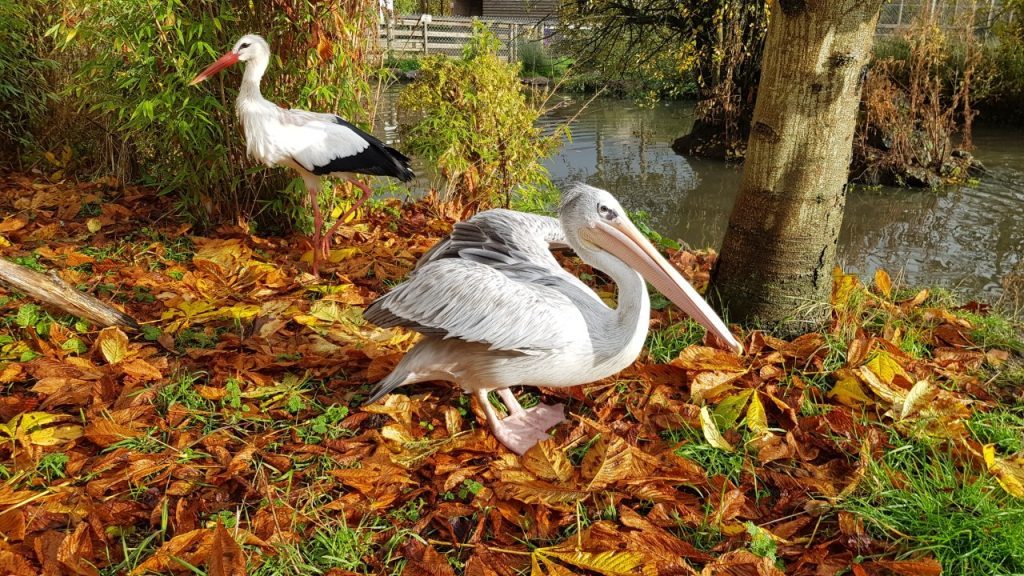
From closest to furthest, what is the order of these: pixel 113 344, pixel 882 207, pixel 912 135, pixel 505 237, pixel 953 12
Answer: pixel 505 237 → pixel 113 344 → pixel 882 207 → pixel 912 135 → pixel 953 12

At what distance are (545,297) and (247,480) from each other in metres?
1.16

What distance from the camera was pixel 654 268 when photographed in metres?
2.11

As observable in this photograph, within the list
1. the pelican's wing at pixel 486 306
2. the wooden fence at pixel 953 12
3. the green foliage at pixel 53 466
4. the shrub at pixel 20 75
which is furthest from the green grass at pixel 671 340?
the wooden fence at pixel 953 12

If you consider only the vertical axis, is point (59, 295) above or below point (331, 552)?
above

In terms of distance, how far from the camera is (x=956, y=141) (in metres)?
10.4

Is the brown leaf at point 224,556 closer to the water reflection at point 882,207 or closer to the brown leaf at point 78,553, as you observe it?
the brown leaf at point 78,553

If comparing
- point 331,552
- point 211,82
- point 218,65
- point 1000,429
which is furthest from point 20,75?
point 1000,429

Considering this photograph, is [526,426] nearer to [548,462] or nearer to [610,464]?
[548,462]

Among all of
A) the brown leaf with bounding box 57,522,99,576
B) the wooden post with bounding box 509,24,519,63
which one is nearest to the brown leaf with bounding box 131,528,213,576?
the brown leaf with bounding box 57,522,99,576

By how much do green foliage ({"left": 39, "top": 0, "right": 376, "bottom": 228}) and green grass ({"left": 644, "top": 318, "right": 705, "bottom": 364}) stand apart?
8.71 feet

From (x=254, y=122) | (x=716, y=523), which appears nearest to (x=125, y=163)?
(x=254, y=122)

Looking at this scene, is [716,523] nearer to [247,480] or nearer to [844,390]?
[844,390]

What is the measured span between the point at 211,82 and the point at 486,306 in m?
3.08

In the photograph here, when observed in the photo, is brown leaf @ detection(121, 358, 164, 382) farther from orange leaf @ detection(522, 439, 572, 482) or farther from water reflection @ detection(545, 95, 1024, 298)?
water reflection @ detection(545, 95, 1024, 298)
